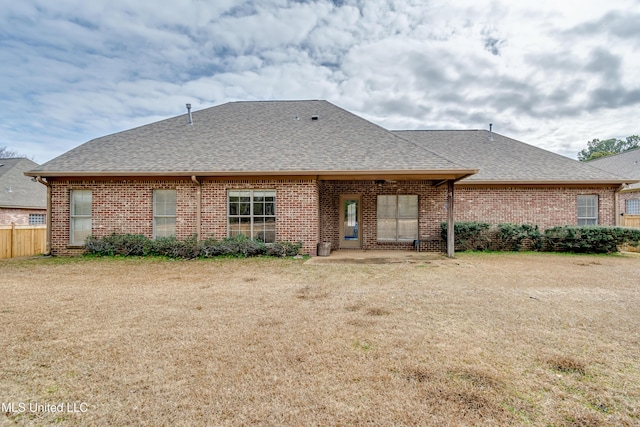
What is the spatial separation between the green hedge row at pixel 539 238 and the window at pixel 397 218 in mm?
1205

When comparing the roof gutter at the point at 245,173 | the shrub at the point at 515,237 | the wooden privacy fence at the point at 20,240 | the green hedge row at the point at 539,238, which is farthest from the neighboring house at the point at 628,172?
the wooden privacy fence at the point at 20,240

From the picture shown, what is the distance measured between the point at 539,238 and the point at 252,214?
421 inches

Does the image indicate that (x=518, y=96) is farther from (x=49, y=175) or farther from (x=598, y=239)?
(x=49, y=175)

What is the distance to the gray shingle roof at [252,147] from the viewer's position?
33.0 ft

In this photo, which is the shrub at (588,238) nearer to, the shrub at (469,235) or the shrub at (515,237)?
the shrub at (515,237)

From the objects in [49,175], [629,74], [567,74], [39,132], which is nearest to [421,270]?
[49,175]

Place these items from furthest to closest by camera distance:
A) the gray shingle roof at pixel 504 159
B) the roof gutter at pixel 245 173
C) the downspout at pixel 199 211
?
the gray shingle roof at pixel 504 159
the downspout at pixel 199 211
the roof gutter at pixel 245 173

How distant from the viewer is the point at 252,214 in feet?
34.5

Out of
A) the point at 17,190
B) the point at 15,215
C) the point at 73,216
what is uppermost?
the point at 17,190

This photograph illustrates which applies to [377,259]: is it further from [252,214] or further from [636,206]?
[636,206]

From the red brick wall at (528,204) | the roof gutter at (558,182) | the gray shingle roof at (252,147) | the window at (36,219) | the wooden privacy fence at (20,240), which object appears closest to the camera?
the gray shingle roof at (252,147)

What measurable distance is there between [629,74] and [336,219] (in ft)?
53.9

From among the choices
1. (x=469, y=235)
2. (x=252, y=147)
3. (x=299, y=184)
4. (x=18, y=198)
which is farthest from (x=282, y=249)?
(x=18, y=198)

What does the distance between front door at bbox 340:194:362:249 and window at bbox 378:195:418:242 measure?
0.84 m
